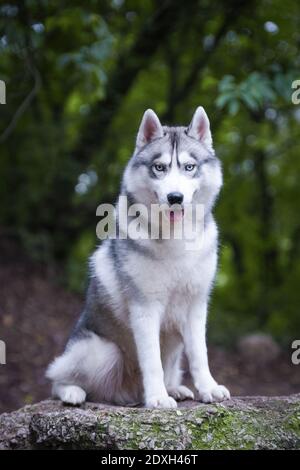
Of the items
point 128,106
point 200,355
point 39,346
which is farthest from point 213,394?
point 128,106

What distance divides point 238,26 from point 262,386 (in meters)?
4.93

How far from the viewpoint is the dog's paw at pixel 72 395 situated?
460 centimetres

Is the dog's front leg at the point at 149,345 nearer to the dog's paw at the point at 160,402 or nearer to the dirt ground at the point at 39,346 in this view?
the dog's paw at the point at 160,402

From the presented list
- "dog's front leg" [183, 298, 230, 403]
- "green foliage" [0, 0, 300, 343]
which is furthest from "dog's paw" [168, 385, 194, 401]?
"green foliage" [0, 0, 300, 343]

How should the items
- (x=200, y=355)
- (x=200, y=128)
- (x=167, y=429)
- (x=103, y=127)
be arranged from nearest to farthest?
(x=167, y=429) → (x=200, y=355) → (x=200, y=128) → (x=103, y=127)

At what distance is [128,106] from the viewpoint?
10500mm

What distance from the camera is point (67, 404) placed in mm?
4629

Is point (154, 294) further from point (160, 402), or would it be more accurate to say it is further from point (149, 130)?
point (149, 130)

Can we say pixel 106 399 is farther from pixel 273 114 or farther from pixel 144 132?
pixel 273 114

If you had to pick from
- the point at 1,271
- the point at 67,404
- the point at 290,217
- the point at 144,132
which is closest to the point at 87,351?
the point at 67,404

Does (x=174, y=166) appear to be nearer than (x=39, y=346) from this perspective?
Yes

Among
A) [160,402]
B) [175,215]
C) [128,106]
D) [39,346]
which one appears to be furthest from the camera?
[128,106]

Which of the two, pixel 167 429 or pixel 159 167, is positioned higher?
pixel 159 167

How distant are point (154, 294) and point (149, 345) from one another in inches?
13.6
